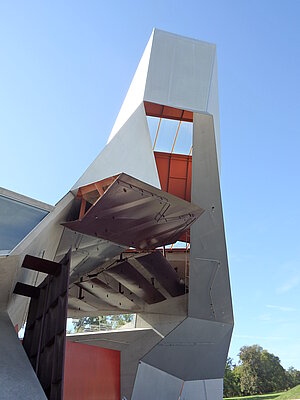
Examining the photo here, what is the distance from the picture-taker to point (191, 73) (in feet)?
52.7

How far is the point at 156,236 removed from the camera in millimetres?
15648

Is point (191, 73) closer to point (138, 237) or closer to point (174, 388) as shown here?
point (138, 237)

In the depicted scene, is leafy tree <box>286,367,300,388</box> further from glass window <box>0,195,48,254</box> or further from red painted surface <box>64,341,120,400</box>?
glass window <box>0,195,48,254</box>

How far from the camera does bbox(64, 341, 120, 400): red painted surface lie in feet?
37.8

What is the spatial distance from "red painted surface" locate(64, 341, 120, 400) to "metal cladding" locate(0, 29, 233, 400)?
244 cm

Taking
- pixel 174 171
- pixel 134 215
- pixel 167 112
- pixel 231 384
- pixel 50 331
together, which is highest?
pixel 167 112

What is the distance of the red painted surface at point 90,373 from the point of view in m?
11.5

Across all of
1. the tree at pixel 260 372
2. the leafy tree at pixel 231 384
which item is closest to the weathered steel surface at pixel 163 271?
the leafy tree at pixel 231 384

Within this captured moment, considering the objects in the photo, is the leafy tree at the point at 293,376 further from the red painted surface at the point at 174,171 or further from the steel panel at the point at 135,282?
the red painted surface at the point at 174,171

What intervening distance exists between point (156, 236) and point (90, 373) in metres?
5.67

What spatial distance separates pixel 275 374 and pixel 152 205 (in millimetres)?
68854

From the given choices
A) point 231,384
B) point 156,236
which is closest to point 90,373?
point 156,236

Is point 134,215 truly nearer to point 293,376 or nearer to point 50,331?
point 50,331

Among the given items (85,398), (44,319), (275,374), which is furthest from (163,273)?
(275,374)
